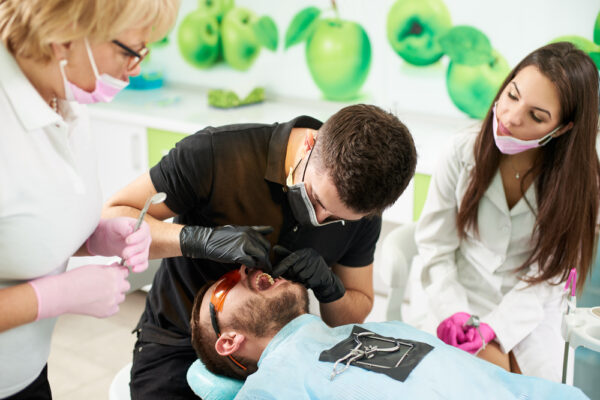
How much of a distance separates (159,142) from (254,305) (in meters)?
1.83

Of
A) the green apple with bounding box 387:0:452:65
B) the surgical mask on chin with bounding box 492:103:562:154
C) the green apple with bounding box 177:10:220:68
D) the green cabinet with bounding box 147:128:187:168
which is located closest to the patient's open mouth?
the surgical mask on chin with bounding box 492:103:562:154

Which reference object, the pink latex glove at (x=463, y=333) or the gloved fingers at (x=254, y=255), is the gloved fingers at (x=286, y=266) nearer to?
the gloved fingers at (x=254, y=255)

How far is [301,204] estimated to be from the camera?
1514mm

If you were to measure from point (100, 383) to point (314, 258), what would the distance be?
59.1 inches

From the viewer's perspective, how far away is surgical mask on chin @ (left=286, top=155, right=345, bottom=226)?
4.89ft

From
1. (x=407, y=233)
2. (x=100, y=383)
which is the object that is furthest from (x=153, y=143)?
(x=407, y=233)

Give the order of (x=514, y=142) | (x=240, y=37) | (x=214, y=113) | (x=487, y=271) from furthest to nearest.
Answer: (x=240, y=37) < (x=214, y=113) < (x=487, y=271) < (x=514, y=142)

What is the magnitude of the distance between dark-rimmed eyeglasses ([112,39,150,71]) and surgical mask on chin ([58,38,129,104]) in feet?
0.12

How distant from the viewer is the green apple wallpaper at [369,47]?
9.16ft

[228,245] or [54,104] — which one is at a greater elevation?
[54,104]

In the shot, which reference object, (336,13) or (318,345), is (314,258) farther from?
(336,13)

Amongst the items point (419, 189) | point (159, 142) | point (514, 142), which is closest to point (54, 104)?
point (514, 142)

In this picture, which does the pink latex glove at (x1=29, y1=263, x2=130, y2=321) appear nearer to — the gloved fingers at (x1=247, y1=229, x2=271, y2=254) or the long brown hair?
the gloved fingers at (x1=247, y1=229, x2=271, y2=254)

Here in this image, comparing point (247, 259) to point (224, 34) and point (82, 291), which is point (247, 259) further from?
point (224, 34)
